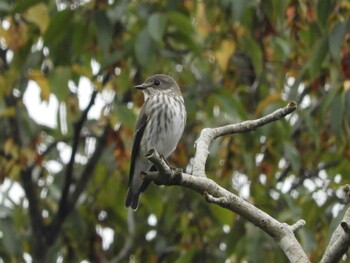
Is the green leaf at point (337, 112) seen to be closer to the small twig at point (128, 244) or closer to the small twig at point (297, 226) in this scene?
the small twig at point (297, 226)

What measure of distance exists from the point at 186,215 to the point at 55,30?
1.64 metres

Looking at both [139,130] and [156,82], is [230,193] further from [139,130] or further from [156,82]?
[156,82]

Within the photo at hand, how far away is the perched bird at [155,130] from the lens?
5637mm

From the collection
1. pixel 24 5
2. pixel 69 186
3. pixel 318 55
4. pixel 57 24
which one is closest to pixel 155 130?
pixel 57 24

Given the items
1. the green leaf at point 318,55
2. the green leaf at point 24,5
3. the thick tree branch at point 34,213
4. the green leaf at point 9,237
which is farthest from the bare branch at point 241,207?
the thick tree branch at point 34,213

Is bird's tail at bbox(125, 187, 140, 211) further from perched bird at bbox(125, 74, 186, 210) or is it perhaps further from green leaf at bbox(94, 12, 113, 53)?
green leaf at bbox(94, 12, 113, 53)

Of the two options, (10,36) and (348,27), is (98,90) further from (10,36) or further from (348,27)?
(348,27)

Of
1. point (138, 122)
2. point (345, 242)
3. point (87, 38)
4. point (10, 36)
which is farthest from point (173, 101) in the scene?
point (345, 242)

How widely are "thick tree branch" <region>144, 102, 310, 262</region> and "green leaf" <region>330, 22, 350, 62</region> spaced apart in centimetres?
134

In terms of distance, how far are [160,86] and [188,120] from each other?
0.59 metres

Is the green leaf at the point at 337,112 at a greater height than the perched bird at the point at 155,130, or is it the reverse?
the green leaf at the point at 337,112

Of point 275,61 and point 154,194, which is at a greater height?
point 275,61

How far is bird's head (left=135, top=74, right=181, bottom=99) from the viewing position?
5984mm

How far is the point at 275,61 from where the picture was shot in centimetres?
667
